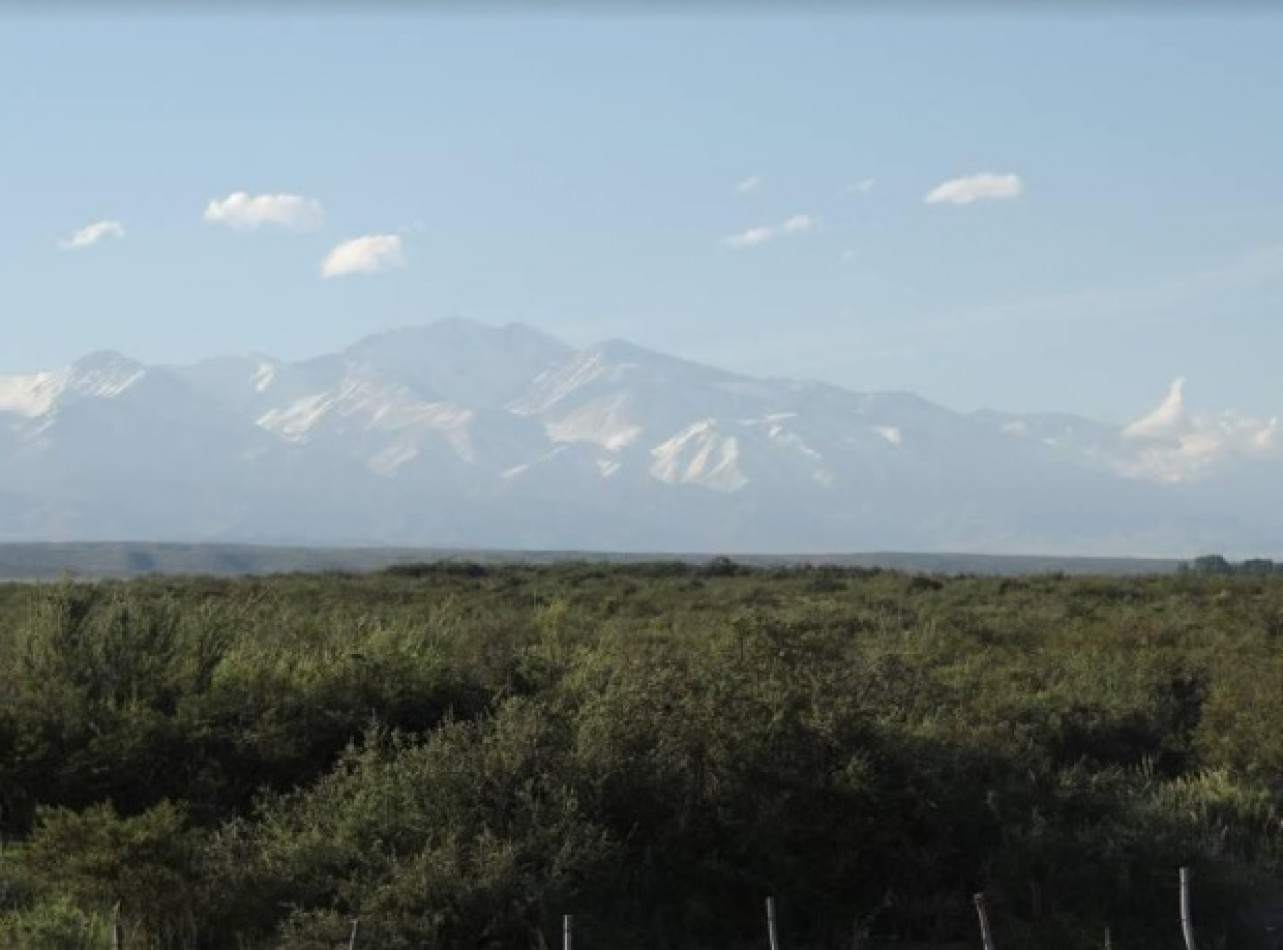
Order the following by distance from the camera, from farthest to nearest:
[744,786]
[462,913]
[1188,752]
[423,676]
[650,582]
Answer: [650,582] < [1188,752] < [423,676] < [744,786] < [462,913]

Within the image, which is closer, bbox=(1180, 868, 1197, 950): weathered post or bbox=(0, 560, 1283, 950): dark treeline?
bbox=(1180, 868, 1197, 950): weathered post

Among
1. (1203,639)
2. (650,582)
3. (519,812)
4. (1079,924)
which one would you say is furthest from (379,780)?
(650,582)

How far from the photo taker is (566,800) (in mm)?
11070

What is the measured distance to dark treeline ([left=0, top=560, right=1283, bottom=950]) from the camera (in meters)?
10.6

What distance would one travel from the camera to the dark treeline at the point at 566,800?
10.6 m

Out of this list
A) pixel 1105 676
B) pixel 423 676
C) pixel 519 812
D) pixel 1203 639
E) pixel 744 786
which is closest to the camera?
pixel 519 812

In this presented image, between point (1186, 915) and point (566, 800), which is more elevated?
point (566, 800)

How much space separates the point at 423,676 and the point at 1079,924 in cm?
566

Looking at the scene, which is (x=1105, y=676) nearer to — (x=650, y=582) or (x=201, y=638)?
(x=201, y=638)

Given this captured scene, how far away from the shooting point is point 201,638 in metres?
15.0

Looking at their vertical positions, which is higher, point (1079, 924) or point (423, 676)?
point (423, 676)

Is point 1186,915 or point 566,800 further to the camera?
point 566,800

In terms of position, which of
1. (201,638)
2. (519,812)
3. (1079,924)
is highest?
(201,638)

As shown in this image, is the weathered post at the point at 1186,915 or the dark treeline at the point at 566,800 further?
the dark treeline at the point at 566,800
